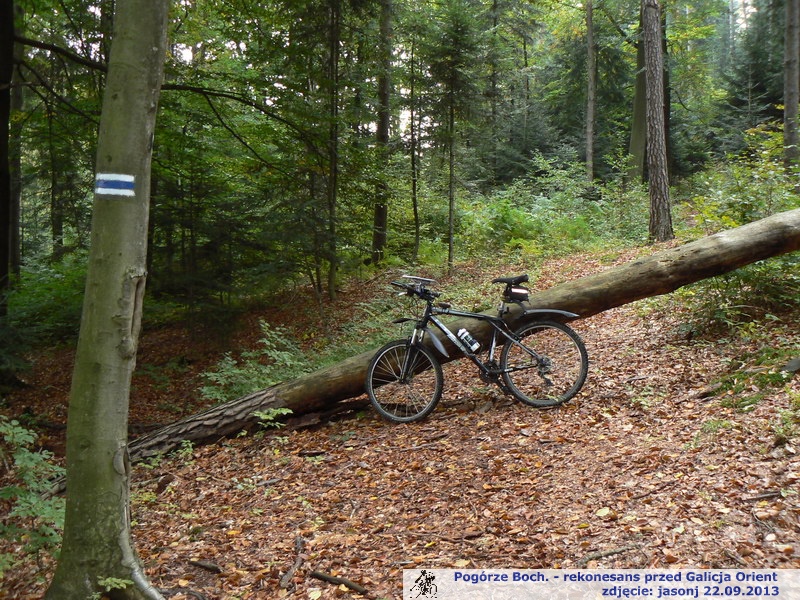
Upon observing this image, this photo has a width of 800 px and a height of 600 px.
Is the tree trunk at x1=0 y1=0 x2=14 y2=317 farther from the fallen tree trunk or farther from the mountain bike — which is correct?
the mountain bike

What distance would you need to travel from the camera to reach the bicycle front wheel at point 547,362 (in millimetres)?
5664

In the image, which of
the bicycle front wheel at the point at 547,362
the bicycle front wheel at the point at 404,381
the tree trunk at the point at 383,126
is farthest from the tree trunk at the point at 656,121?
the bicycle front wheel at the point at 404,381

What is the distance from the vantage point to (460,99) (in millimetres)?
13227

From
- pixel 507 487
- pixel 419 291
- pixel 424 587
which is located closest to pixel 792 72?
pixel 419 291

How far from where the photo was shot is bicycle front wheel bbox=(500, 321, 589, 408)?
223 inches

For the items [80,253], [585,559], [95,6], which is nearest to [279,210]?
[95,6]

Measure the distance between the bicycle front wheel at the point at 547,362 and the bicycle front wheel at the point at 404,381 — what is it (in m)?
0.81

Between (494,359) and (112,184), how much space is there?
414cm

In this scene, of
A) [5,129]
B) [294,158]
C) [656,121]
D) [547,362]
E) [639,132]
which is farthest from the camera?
[639,132]

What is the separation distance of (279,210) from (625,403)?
668 centimetres

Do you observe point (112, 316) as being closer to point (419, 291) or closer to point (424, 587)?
point (424, 587)

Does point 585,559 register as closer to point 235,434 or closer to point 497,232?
point 235,434

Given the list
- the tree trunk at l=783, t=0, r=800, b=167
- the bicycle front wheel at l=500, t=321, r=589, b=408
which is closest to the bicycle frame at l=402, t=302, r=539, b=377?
the bicycle front wheel at l=500, t=321, r=589, b=408

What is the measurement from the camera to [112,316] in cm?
295
